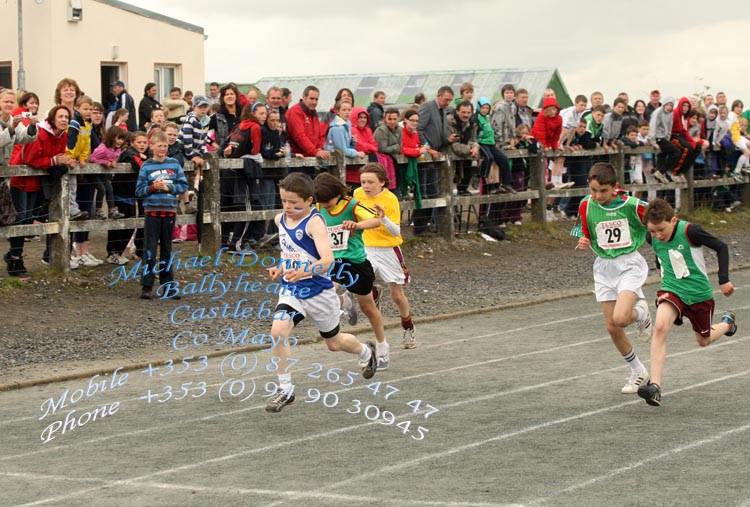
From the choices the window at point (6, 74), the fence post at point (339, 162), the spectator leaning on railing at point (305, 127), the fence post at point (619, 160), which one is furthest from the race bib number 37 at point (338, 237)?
the window at point (6, 74)

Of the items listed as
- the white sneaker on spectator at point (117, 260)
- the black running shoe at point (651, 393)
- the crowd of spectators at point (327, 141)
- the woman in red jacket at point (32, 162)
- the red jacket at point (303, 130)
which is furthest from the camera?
the red jacket at point (303, 130)

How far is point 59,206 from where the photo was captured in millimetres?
14508

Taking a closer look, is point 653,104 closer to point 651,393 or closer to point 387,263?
point 387,263

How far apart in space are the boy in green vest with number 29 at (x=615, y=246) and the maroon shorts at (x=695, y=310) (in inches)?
10.9

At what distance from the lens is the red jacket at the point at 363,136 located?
18.3 m

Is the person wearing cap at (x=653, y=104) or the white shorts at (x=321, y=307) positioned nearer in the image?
the white shorts at (x=321, y=307)

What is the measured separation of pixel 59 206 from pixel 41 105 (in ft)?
45.3

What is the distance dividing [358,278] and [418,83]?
27979mm

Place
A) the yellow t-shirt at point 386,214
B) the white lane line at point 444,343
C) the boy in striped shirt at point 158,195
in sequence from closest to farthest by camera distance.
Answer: the white lane line at point 444,343, the yellow t-shirt at point 386,214, the boy in striped shirt at point 158,195

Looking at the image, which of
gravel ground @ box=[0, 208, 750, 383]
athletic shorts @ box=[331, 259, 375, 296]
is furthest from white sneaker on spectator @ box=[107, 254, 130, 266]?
athletic shorts @ box=[331, 259, 375, 296]

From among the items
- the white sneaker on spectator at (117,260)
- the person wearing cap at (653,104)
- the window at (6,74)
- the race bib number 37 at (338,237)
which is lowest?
the white sneaker on spectator at (117,260)

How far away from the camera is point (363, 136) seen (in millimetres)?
18375

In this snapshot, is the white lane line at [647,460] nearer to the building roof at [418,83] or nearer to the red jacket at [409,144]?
the red jacket at [409,144]

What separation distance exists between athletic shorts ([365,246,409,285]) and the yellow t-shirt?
0.19 ft
